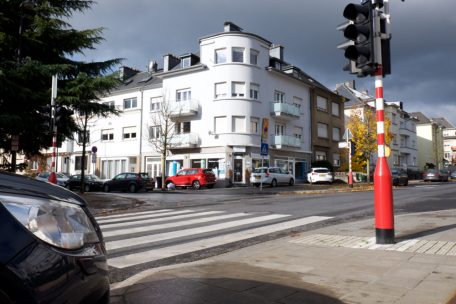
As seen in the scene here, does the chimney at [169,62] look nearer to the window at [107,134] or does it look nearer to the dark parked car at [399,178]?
the window at [107,134]

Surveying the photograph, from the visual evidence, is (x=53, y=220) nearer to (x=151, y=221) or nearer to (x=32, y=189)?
(x=32, y=189)

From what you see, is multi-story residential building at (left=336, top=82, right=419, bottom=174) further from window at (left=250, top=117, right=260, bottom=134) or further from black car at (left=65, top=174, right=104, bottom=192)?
black car at (left=65, top=174, right=104, bottom=192)

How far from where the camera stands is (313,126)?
147 ft

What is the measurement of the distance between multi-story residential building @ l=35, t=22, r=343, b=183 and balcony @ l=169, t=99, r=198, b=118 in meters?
0.09

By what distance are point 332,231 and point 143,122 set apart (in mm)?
35907

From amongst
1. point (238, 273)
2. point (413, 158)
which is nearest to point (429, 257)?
point (238, 273)

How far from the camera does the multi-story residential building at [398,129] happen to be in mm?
61875

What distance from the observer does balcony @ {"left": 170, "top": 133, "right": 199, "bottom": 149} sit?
3736 centimetres

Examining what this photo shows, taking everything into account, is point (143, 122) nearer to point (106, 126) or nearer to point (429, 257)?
point (106, 126)

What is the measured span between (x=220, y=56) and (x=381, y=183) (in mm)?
32500

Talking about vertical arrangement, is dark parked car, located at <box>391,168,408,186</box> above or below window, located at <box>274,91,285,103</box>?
below

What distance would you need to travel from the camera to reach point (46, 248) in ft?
6.02

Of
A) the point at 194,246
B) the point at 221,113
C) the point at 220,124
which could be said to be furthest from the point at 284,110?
the point at 194,246

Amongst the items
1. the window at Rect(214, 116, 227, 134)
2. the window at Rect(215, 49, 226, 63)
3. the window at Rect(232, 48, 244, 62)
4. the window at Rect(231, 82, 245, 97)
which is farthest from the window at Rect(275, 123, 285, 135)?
the window at Rect(215, 49, 226, 63)
